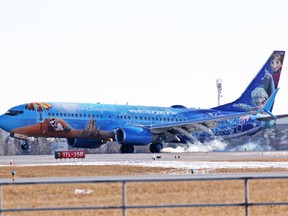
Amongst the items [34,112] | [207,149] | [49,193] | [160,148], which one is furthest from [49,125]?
[49,193]

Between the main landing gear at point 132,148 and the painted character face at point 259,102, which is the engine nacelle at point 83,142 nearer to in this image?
the main landing gear at point 132,148

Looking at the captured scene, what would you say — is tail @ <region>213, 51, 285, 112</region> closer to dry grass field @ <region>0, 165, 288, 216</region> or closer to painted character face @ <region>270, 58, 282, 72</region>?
painted character face @ <region>270, 58, 282, 72</region>

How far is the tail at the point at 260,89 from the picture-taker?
84.9 metres

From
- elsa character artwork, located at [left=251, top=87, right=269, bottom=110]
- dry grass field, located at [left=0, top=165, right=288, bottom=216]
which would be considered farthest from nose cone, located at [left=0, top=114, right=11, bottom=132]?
dry grass field, located at [left=0, top=165, right=288, bottom=216]

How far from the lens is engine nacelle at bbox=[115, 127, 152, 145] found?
7306 centimetres

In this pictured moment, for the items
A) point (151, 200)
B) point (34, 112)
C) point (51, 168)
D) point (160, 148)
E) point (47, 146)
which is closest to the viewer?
point (151, 200)

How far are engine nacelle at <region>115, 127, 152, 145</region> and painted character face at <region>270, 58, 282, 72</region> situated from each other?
16.9 meters

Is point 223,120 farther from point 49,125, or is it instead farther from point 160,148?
point 49,125

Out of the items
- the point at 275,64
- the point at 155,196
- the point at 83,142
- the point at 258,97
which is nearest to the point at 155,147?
the point at 83,142

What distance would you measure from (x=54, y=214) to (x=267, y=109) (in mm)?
60564

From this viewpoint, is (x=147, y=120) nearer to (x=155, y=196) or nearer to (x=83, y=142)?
(x=83, y=142)

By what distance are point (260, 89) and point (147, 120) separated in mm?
13442

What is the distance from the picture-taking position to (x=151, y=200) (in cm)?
2631

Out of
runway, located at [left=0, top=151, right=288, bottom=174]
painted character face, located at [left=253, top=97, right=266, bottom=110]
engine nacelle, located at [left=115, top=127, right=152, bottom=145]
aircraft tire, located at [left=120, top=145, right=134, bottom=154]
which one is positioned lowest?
runway, located at [left=0, top=151, right=288, bottom=174]
